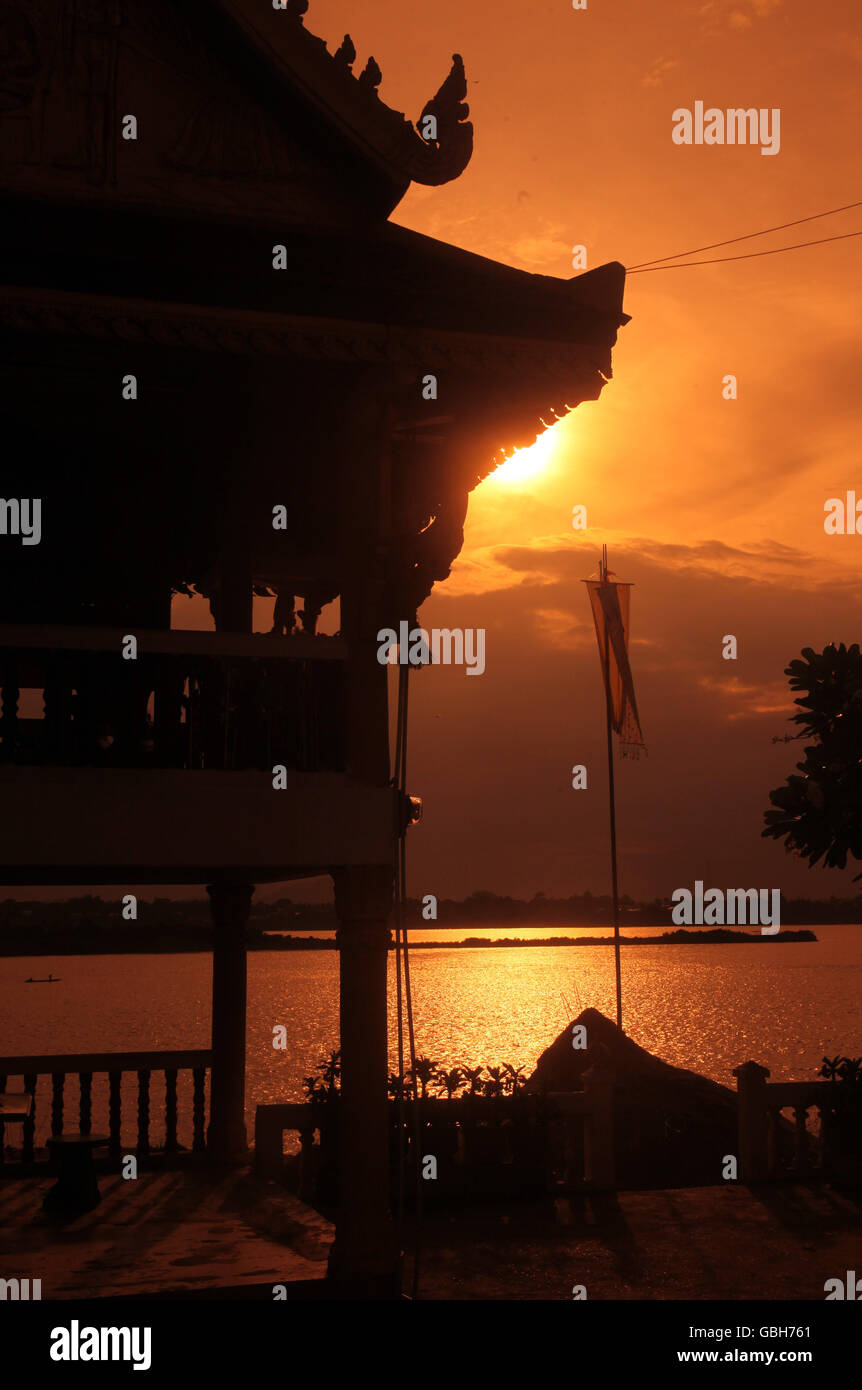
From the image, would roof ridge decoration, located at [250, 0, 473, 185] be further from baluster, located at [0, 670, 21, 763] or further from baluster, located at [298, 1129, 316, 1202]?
baluster, located at [298, 1129, 316, 1202]

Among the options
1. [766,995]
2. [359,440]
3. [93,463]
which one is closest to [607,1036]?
[93,463]

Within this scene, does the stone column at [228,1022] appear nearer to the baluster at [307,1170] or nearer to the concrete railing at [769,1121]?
the baluster at [307,1170]

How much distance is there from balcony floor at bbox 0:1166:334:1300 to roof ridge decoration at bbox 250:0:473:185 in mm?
7050

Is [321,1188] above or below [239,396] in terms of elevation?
below

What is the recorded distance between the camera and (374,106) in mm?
8570

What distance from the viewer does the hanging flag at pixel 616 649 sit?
25.2m

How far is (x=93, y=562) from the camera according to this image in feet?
42.3

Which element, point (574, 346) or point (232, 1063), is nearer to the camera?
point (574, 346)

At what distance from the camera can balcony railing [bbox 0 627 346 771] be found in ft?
26.3

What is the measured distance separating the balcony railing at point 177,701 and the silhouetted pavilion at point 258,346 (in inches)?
0.7

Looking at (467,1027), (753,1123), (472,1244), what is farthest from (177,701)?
(467,1027)
